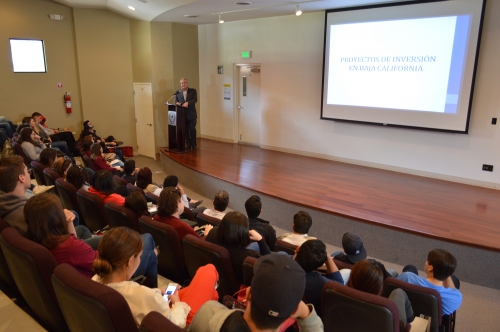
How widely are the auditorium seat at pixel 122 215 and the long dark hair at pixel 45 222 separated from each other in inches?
34.8

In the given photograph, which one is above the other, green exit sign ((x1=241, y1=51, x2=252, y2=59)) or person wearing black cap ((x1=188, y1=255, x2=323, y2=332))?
green exit sign ((x1=241, y1=51, x2=252, y2=59))

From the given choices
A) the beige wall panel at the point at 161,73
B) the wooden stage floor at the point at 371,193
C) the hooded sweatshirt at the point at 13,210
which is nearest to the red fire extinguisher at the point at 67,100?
the beige wall panel at the point at 161,73

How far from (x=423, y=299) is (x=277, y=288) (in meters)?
1.48

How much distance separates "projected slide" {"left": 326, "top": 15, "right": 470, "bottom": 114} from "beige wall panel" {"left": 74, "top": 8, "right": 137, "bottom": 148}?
5122 mm

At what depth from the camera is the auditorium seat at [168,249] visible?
271 cm

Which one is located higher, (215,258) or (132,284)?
(132,284)

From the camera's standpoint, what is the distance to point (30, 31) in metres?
7.86

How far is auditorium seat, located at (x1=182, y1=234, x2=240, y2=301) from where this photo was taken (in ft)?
7.58

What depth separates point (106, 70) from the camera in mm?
8875

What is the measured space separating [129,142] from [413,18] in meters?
7.10

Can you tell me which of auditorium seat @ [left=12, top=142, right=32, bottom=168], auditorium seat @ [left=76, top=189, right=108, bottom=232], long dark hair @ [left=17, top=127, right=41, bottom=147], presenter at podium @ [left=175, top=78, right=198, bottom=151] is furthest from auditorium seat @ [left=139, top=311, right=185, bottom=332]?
presenter at podium @ [left=175, top=78, right=198, bottom=151]

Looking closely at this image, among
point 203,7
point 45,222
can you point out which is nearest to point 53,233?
point 45,222

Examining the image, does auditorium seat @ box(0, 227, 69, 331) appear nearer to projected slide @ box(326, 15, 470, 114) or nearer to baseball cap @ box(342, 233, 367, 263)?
baseball cap @ box(342, 233, 367, 263)

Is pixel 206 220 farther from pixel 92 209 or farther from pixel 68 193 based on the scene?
pixel 68 193
